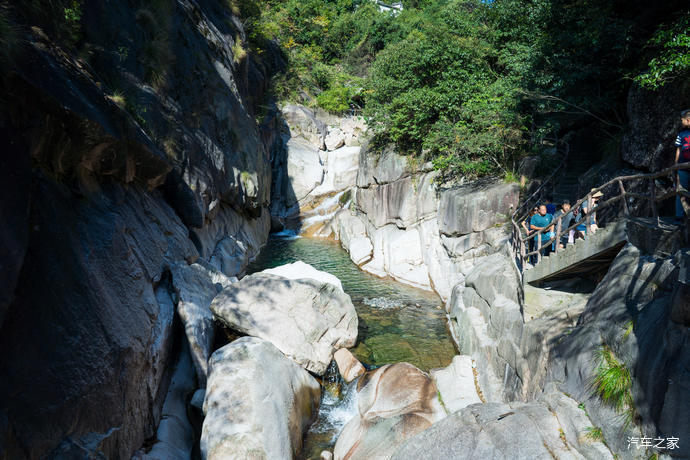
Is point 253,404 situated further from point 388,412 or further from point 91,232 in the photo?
point 91,232

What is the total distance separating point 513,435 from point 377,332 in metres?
6.73

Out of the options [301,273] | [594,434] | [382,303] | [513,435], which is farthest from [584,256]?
[382,303]

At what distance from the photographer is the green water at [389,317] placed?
32.2 feet

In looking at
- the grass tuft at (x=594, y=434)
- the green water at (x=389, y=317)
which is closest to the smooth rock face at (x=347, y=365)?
the green water at (x=389, y=317)

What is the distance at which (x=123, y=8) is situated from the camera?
9500 millimetres

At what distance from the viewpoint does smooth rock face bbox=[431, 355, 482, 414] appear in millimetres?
7406

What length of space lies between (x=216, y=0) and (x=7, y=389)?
699 inches

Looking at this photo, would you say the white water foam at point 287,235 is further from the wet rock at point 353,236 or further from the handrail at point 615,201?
the handrail at point 615,201

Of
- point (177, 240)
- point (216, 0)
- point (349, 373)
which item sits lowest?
point (349, 373)

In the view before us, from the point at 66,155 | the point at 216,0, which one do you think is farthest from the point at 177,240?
the point at 216,0

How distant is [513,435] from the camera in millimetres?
4555

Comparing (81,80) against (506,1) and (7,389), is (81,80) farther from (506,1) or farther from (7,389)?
(506,1)

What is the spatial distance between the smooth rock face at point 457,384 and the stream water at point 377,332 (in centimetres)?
99

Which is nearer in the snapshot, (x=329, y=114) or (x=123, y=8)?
(x=123, y=8)
